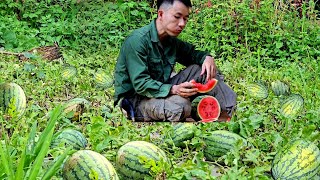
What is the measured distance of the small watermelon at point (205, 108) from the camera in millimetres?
3037

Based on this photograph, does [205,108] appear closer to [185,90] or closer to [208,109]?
[208,109]

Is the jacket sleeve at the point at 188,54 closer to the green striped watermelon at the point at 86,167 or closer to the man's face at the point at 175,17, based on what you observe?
the man's face at the point at 175,17

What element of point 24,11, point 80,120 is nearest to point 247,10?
point 24,11

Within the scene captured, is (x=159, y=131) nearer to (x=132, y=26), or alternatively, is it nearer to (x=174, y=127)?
(x=174, y=127)

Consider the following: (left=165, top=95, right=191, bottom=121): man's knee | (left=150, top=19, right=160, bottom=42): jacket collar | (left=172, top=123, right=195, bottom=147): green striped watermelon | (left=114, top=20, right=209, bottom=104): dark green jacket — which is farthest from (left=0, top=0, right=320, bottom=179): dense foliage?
(left=150, top=19, right=160, bottom=42): jacket collar

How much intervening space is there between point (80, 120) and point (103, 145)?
3.95ft

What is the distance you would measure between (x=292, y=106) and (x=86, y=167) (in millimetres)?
2161

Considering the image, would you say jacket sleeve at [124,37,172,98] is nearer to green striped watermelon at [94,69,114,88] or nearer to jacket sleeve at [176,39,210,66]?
jacket sleeve at [176,39,210,66]

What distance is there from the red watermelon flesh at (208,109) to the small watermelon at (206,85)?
44 mm

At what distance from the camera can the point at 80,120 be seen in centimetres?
404

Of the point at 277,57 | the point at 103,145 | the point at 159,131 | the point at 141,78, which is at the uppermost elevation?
the point at 141,78

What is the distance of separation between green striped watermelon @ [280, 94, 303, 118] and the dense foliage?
5cm

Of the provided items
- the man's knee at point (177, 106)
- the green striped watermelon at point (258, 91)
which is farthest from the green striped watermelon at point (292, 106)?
the man's knee at point (177, 106)

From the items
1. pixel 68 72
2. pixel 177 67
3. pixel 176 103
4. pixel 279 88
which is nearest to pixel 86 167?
pixel 176 103
